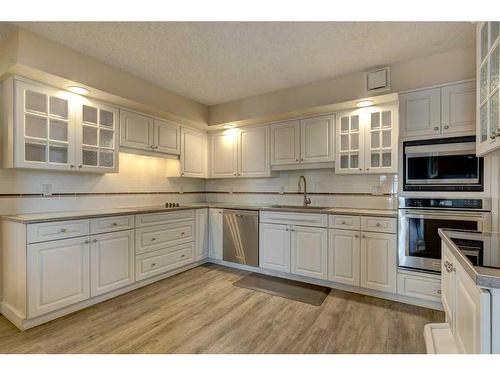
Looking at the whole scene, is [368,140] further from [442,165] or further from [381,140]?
[442,165]

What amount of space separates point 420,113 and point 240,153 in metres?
2.34

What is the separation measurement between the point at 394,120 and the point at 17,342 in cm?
395

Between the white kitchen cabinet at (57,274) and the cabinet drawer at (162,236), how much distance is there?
58 centimetres

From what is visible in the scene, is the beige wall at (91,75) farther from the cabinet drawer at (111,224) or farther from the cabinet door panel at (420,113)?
the cabinet door panel at (420,113)

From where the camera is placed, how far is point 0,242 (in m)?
2.32

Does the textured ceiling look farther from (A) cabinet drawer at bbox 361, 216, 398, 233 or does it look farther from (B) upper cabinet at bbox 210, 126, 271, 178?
(A) cabinet drawer at bbox 361, 216, 398, 233

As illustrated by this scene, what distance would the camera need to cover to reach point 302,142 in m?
3.33

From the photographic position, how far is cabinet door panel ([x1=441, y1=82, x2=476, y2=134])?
7.33 feet

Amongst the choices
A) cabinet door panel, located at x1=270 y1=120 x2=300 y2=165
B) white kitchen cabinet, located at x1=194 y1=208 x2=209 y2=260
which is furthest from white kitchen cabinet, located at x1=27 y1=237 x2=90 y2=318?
cabinet door panel, located at x1=270 y1=120 x2=300 y2=165

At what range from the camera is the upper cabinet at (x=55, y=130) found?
7.16ft

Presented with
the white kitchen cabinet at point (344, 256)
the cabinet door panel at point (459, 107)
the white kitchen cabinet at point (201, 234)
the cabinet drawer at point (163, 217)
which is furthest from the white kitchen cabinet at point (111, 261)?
the cabinet door panel at point (459, 107)

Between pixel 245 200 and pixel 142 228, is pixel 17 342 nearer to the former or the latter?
pixel 142 228

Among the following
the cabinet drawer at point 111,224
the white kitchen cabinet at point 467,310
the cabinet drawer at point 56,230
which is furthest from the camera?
the cabinet drawer at point 111,224
